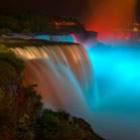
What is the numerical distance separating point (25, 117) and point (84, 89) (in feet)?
23.2

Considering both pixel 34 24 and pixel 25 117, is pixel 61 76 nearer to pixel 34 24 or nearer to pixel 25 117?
pixel 25 117

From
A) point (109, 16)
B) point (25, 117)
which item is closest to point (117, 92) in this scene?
point (25, 117)

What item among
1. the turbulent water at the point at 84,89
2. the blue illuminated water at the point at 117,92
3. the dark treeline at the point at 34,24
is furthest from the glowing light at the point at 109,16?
the turbulent water at the point at 84,89

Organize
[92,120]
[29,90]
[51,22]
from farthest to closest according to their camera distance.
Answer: [51,22]
[92,120]
[29,90]

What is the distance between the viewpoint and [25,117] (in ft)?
34.6

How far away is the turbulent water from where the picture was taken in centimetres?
1389

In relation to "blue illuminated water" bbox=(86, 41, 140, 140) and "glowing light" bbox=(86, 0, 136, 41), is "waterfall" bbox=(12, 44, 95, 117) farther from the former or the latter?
"glowing light" bbox=(86, 0, 136, 41)

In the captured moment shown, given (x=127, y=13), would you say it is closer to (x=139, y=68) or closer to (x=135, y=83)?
(x=139, y=68)

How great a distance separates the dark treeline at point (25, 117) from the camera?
9805 millimetres

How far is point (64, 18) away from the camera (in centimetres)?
3366

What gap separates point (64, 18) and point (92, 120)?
19538 mm

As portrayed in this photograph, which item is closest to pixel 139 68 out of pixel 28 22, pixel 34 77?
pixel 28 22

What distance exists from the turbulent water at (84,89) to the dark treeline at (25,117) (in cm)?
125

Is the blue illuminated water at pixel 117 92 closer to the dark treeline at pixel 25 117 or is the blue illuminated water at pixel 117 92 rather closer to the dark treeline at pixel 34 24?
the dark treeline at pixel 25 117
